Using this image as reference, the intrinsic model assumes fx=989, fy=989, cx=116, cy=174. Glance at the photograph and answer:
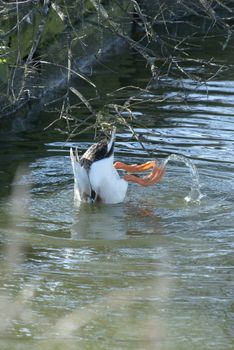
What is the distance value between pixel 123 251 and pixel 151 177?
5.08 feet

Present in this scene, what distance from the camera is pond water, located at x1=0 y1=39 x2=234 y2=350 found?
5.70m

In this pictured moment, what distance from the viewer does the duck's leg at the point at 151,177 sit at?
28.2ft

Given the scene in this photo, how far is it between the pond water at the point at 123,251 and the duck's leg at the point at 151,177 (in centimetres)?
14

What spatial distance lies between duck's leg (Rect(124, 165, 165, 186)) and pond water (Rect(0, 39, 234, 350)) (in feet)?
0.45

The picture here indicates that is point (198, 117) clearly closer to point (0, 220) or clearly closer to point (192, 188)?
point (192, 188)

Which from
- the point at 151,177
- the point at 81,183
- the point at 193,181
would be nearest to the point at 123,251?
the point at 81,183

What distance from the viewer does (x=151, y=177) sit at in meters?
8.62

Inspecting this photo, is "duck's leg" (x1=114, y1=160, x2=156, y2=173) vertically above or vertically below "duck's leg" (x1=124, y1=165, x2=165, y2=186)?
above

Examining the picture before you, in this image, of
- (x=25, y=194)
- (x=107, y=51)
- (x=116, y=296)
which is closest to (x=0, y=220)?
(x=25, y=194)

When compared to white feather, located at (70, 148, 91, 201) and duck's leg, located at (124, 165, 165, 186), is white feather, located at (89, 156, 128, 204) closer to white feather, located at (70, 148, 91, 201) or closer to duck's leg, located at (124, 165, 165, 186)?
white feather, located at (70, 148, 91, 201)

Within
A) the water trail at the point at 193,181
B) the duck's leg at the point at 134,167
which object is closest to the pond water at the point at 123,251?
the water trail at the point at 193,181

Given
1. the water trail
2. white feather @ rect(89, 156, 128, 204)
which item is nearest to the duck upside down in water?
white feather @ rect(89, 156, 128, 204)

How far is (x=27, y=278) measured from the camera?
260 inches

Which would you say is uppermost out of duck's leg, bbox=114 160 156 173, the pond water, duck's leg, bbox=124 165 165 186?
duck's leg, bbox=114 160 156 173
